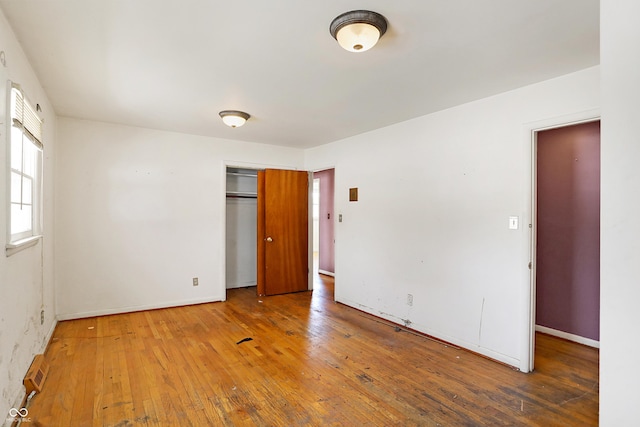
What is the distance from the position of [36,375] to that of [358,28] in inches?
127

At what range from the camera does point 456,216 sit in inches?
130

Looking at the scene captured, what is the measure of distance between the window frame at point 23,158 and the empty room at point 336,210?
3 cm

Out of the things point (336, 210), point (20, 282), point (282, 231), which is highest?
point (336, 210)

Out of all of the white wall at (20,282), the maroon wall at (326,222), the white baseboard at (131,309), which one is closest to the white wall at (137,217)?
the white baseboard at (131,309)

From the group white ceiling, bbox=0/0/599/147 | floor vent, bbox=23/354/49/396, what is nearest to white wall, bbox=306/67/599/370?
white ceiling, bbox=0/0/599/147

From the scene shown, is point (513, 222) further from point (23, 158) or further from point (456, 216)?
point (23, 158)

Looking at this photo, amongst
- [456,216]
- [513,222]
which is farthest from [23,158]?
[513,222]

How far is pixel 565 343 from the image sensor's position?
3.36m

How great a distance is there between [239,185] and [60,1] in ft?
13.2

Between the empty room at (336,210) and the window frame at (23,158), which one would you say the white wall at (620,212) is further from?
the window frame at (23,158)

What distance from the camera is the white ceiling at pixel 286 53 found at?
1776 mm

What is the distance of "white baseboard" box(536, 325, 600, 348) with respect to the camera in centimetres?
327

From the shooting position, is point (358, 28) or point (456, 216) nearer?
point (358, 28)

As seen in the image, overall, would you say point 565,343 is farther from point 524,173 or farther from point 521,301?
point 524,173
